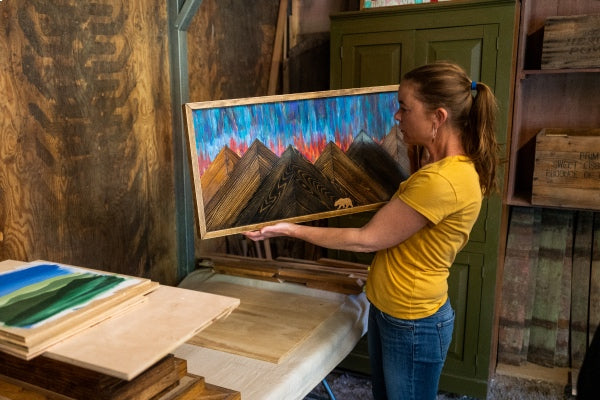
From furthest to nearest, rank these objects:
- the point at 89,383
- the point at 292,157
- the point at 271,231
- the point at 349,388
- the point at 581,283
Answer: the point at 581,283, the point at 349,388, the point at 292,157, the point at 271,231, the point at 89,383

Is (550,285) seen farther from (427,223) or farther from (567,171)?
(427,223)

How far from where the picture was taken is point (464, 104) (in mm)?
1586

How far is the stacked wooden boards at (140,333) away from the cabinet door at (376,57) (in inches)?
72.1

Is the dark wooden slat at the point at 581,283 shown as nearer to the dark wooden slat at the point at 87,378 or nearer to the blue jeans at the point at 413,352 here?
the blue jeans at the point at 413,352

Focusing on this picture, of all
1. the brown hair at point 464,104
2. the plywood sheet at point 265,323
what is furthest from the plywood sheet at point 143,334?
the brown hair at point 464,104

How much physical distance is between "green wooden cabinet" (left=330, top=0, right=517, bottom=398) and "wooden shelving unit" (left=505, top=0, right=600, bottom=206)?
37cm

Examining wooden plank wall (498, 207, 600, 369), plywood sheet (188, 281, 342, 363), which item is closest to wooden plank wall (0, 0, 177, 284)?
plywood sheet (188, 281, 342, 363)

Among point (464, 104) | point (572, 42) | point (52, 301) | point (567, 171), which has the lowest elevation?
point (52, 301)

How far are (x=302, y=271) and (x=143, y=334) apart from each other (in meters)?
1.26

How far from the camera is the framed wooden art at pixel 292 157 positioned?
5.70ft

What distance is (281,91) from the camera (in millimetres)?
3277

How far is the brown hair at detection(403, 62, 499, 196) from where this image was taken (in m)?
1.56

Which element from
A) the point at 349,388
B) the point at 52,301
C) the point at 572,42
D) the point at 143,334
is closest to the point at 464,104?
the point at 143,334

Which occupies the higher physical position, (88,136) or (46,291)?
(88,136)
